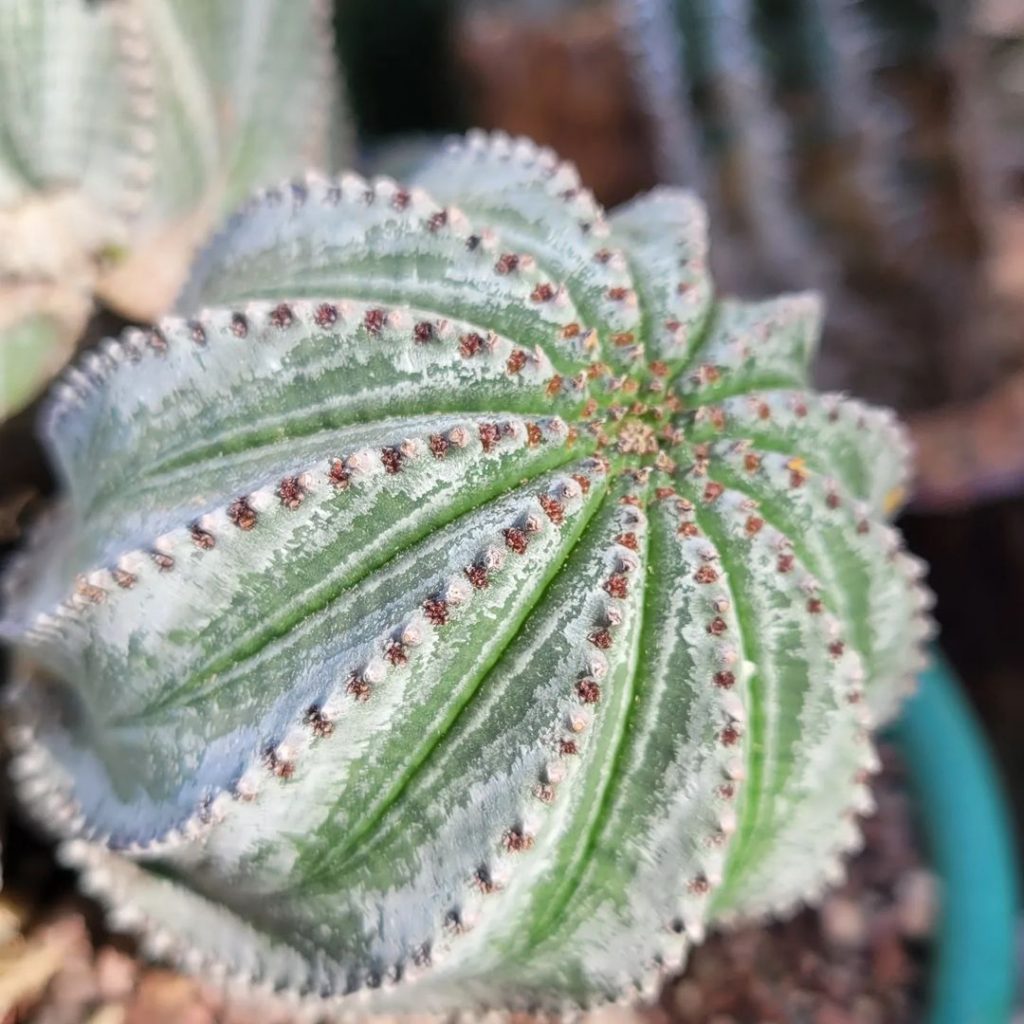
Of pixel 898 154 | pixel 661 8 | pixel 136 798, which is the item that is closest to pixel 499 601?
pixel 136 798

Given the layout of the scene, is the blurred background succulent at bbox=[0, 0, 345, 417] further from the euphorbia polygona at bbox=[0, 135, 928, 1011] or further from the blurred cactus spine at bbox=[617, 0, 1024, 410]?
the blurred cactus spine at bbox=[617, 0, 1024, 410]

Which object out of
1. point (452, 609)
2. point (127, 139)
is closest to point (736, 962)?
point (452, 609)

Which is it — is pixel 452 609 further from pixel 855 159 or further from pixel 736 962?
pixel 855 159

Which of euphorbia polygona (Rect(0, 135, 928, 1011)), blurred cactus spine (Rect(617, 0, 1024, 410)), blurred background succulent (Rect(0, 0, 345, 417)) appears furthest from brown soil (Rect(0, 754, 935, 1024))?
blurred cactus spine (Rect(617, 0, 1024, 410))

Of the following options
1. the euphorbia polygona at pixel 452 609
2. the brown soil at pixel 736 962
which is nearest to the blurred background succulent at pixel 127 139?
the euphorbia polygona at pixel 452 609

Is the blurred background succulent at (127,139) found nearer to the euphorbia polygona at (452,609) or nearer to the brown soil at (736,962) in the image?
the euphorbia polygona at (452,609)

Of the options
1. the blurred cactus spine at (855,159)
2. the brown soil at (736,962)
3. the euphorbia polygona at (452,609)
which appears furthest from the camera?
the blurred cactus spine at (855,159)
